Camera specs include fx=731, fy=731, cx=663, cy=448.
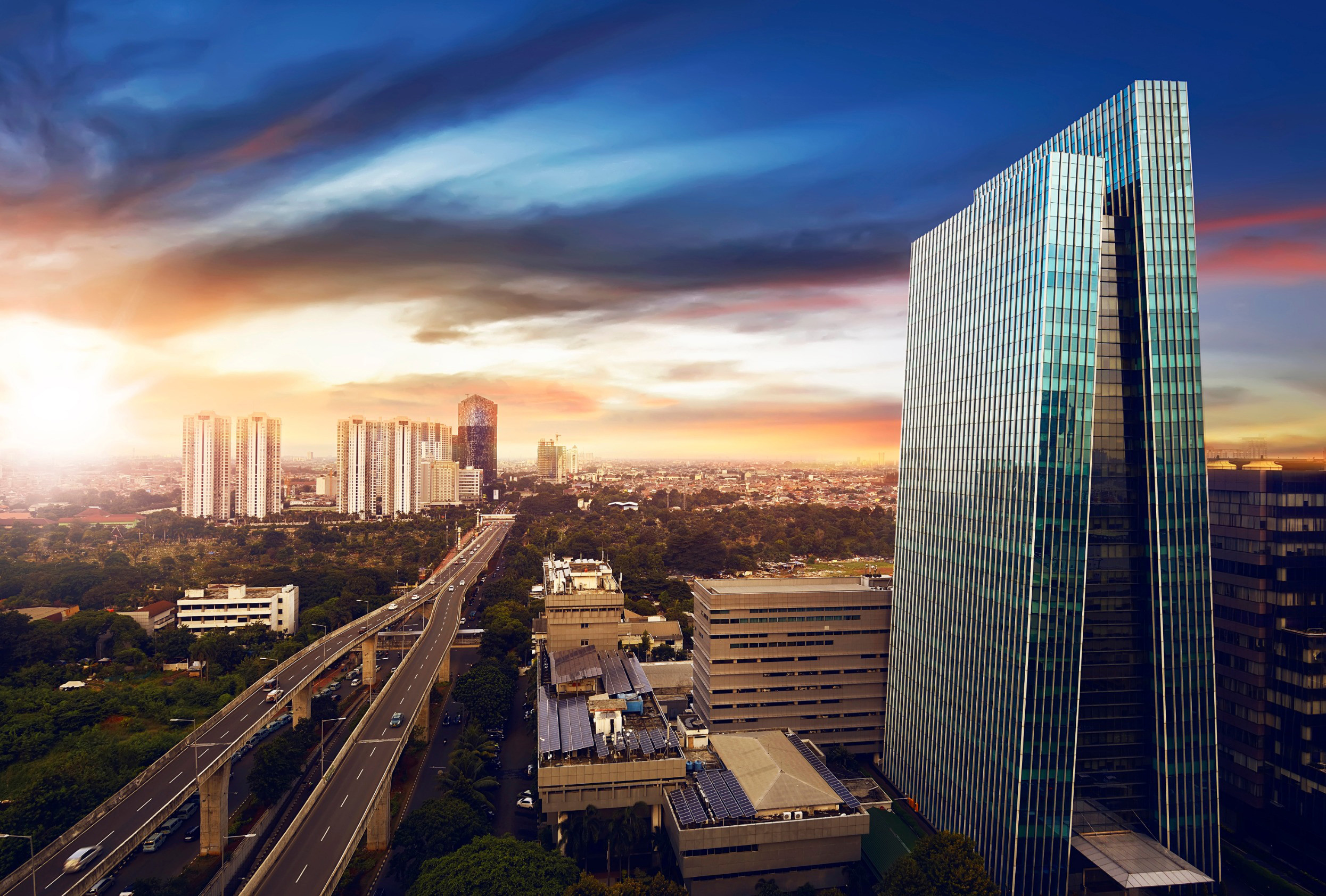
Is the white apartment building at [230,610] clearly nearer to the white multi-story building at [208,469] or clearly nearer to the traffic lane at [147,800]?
the traffic lane at [147,800]

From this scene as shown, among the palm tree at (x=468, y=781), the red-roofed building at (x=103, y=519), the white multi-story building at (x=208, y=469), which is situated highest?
the white multi-story building at (x=208, y=469)

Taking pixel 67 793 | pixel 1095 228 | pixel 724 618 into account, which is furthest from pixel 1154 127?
pixel 67 793

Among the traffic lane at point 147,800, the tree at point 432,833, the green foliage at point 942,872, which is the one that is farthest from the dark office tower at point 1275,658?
Answer: the traffic lane at point 147,800

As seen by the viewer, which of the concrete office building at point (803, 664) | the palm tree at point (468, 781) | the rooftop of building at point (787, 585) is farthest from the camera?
the rooftop of building at point (787, 585)

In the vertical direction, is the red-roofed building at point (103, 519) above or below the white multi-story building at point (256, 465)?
below

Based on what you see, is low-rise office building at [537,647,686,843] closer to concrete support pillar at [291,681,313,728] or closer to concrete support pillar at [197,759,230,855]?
concrete support pillar at [197,759,230,855]

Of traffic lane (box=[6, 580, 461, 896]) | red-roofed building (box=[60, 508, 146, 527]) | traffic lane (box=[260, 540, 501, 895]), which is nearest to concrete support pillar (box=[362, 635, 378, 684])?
traffic lane (box=[260, 540, 501, 895])

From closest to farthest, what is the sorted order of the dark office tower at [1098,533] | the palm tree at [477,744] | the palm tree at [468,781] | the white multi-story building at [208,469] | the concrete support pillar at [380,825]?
the dark office tower at [1098,533]
the concrete support pillar at [380,825]
the palm tree at [468,781]
the palm tree at [477,744]
the white multi-story building at [208,469]
